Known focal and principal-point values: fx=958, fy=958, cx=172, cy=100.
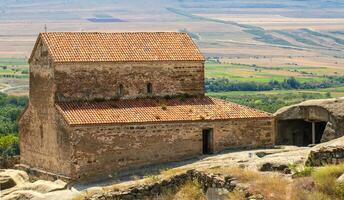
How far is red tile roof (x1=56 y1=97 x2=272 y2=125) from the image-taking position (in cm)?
3331

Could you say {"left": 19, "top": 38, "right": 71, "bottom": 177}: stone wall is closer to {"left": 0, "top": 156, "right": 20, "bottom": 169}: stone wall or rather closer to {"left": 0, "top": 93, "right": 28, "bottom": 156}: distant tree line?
{"left": 0, "top": 156, "right": 20, "bottom": 169}: stone wall

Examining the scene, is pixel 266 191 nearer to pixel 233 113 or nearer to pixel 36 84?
pixel 233 113

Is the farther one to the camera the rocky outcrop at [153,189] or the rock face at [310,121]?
the rock face at [310,121]

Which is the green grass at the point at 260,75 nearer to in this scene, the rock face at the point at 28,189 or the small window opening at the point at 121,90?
the small window opening at the point at 121,90

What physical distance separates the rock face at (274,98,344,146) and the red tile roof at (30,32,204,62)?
4129 millimetres

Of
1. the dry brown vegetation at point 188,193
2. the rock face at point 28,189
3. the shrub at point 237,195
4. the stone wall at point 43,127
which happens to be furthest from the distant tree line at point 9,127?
the shrub at point 237,195

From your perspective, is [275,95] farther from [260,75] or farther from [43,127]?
[43,127]

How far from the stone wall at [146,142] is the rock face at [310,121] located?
116 cm

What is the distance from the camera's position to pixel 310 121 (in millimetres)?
35906

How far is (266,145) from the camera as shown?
1421 inches

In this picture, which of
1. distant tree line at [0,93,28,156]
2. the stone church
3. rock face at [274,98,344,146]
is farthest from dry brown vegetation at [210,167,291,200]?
distant tree line at [0,93,28,156]

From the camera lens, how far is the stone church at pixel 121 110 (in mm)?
33031

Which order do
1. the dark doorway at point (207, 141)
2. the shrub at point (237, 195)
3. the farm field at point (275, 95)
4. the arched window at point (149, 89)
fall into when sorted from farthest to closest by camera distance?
the farm field at point (275, 95), the arched window at point (149, 89), the dark doorway at point (207, 141), the shrub at point (237, 195)

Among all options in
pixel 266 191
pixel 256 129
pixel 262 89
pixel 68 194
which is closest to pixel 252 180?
pixel 266 191
